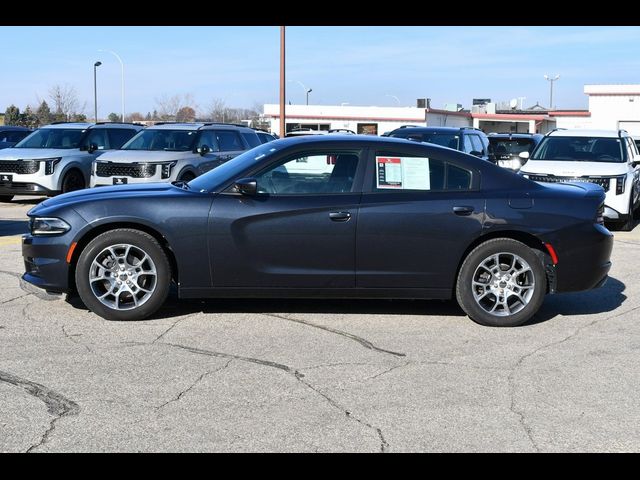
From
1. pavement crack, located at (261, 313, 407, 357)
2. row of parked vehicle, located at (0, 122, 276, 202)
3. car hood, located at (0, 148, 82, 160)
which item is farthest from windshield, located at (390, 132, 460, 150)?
pavement crack, located at (261, 313, 407, 357)

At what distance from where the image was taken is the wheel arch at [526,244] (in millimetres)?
6914

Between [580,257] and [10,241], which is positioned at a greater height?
[580,257]

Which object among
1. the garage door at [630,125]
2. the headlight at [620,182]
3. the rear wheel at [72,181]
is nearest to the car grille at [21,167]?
the rear wheel at [72,181]

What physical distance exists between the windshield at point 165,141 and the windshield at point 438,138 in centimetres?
414

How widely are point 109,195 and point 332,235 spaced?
1.95 m

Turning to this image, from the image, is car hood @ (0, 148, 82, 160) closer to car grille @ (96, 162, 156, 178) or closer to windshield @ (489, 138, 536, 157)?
car grille @ (96, 162, 156, 178)

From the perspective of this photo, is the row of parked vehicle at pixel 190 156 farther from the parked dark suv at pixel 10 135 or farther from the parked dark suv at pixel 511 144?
the parked dark suv at pixel 10 135

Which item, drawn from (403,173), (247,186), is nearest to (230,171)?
(247,186)

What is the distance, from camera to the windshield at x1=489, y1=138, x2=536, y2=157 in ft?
65.0

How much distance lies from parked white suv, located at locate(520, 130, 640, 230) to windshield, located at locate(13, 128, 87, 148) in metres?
9.91

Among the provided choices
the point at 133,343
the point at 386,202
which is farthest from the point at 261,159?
the point at 133,343

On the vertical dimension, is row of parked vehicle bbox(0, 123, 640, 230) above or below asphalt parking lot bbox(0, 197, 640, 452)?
above

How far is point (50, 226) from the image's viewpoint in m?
6.77

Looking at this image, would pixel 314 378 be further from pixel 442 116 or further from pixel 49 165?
pixel 442 116
